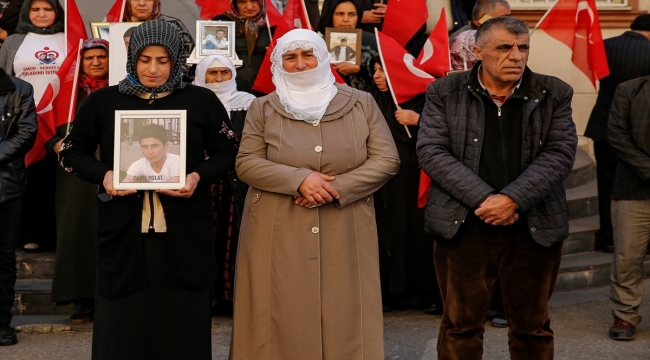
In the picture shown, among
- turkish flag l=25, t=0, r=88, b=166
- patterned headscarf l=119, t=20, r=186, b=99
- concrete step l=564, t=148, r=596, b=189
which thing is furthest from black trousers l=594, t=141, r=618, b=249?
patterned headscarf l=119, t=20, r=186, b=99

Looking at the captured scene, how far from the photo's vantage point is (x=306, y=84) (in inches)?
204

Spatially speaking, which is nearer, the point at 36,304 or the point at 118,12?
the point at 36,304

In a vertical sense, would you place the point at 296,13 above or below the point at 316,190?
above

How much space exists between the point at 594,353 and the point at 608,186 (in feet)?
7.81

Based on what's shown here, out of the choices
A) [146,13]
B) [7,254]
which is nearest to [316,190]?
[7,254]

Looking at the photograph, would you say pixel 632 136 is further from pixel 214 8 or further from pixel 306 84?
pixel 214 8

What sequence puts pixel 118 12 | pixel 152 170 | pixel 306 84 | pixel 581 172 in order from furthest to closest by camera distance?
pixel 581 172 → pixel 118 12 → pixel 306 84 → pixel 152 170

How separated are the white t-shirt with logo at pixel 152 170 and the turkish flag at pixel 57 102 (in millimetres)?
2432

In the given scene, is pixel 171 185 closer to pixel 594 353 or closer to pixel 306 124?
pixel 306 124

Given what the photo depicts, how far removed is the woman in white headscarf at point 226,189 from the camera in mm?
6930

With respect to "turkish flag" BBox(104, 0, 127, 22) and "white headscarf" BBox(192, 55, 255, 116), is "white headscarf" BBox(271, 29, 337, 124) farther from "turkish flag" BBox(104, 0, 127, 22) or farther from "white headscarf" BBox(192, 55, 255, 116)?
"turkish flag" BBox(104, 0, 127, 22)

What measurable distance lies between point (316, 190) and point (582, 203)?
515cm

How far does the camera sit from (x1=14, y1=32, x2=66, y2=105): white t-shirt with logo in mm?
7512

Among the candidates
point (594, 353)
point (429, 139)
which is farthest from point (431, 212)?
point (594, 353)
